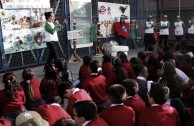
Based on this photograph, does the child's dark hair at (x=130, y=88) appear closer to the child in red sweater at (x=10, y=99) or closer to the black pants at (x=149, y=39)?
the child in red sweater at (x=10, y=99)

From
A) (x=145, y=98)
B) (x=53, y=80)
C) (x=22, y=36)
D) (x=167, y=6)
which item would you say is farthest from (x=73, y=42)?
(x=167, y=6)

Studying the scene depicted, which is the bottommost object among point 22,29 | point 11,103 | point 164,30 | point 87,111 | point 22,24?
point 11,103

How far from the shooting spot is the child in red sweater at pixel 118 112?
9.21 ft

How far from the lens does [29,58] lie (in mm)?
8797

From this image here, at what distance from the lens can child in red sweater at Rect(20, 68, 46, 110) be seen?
4086 mm

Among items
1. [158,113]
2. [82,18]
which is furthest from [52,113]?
[82,18]

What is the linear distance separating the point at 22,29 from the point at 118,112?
19.4ft

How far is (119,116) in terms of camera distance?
9.25ft

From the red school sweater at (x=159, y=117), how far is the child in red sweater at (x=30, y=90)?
1.79 m

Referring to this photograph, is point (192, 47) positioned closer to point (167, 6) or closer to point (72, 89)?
point (72, 89)

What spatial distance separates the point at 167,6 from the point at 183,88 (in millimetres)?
13530

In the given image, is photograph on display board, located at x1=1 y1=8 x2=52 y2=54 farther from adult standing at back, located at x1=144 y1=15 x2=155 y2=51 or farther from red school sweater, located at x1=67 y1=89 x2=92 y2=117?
adult standing at back, located at x1=144 y1=15 x2=155 y2=51

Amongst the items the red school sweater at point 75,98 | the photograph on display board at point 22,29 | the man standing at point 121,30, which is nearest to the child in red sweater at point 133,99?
the red school sweater at point 75,98

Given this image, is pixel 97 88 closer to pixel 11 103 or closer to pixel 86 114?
pixel 11 103
